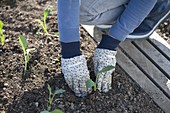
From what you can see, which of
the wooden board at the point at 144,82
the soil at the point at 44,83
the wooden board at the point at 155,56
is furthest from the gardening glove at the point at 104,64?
the wooden board at the point at 155,56

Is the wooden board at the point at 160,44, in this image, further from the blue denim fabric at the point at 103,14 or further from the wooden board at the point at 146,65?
the blue denim fabric at the point at 103,14

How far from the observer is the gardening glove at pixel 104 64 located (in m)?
1.85

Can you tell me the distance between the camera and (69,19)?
170 cm

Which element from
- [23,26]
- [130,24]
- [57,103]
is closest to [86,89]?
[57,103]

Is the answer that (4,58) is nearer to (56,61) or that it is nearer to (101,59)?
(56,61)

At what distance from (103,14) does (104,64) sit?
0.76 ft

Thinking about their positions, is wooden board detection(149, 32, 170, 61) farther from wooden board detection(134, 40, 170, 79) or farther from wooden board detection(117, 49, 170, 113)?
wooden board detection(117, 49, 170, 113)

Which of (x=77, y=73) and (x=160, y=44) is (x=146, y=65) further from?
(x=77, y=73)

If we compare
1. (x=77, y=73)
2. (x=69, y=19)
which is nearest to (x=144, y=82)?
(x=77, y=73)

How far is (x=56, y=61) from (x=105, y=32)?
0.30m

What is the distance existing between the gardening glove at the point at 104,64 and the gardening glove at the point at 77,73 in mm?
58

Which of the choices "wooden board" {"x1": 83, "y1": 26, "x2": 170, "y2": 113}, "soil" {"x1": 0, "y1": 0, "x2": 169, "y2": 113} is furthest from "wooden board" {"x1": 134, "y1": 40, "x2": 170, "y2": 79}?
"soil" {"x1": 0, "y1": 0, "x2": 169, "y2": 113}

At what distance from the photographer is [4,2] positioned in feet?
7.50

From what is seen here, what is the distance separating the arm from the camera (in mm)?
1667
